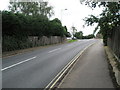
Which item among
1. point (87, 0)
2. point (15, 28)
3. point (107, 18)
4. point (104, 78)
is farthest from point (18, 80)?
point (15, 28)

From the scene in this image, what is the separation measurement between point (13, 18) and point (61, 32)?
29856 millimetres

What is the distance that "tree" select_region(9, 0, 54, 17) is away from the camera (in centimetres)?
4506

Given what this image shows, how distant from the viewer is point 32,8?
45.0m

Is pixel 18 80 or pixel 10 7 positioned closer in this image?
pixel 18 80

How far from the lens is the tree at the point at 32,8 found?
1774 inches

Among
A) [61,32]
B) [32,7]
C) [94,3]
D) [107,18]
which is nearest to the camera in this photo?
[94,3]

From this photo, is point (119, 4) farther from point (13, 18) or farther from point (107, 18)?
point (13, 18)

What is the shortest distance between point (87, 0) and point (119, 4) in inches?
147

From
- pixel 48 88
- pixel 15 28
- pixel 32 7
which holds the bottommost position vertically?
pixel 48 88

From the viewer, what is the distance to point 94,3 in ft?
46.4

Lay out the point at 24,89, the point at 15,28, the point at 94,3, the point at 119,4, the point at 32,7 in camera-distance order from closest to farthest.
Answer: the point at 24,89 < the point at 119,4 < the point at 94,3 < the point at 15,28 < the point at 32,7

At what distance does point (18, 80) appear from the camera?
321 inches

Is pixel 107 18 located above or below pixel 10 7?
below

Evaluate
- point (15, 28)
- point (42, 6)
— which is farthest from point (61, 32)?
point (15, 28)
